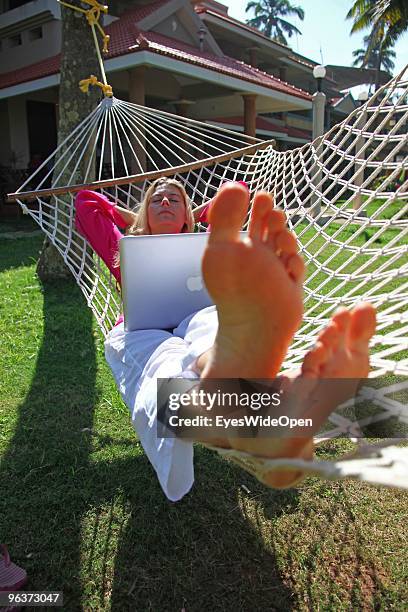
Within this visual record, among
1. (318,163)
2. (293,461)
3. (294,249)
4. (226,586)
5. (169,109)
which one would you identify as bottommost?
(226,586)

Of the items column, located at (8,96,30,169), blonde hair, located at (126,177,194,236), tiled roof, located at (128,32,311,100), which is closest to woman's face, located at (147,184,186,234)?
blonde hair, located at (126,177,194,236)

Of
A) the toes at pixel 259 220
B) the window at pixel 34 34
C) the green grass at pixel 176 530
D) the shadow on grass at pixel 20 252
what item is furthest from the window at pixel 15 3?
the toes at pixel 259 220

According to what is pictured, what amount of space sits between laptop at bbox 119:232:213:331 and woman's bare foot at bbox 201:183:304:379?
0.56 meters

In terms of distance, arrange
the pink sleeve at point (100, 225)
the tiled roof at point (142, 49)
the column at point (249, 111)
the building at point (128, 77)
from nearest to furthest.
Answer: the pink sleeve at point (100, 225) < the tiled roof at point (142, 49) < the building at point (128, 77) < the column at point (249, 111)

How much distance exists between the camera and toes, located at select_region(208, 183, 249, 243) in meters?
0.76

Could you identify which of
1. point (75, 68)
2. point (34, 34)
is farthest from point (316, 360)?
point (34, 34)

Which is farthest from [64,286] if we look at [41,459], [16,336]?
[41,459]

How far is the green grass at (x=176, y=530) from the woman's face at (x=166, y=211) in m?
→ 0.68

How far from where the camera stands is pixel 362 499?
4.73 ft

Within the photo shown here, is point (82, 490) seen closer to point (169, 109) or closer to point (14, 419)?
point (14, 419)

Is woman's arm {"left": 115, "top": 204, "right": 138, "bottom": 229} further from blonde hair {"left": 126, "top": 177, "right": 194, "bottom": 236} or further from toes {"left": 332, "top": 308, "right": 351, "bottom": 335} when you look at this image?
toes {"left": 332, "top": 308, "right": 351, "bottom": 335}

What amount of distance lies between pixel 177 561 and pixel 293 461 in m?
0.71

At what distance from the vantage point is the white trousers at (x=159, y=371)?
0.95 meters

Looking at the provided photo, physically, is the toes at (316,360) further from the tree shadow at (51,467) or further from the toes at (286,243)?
the tree shadow at (51,467)
